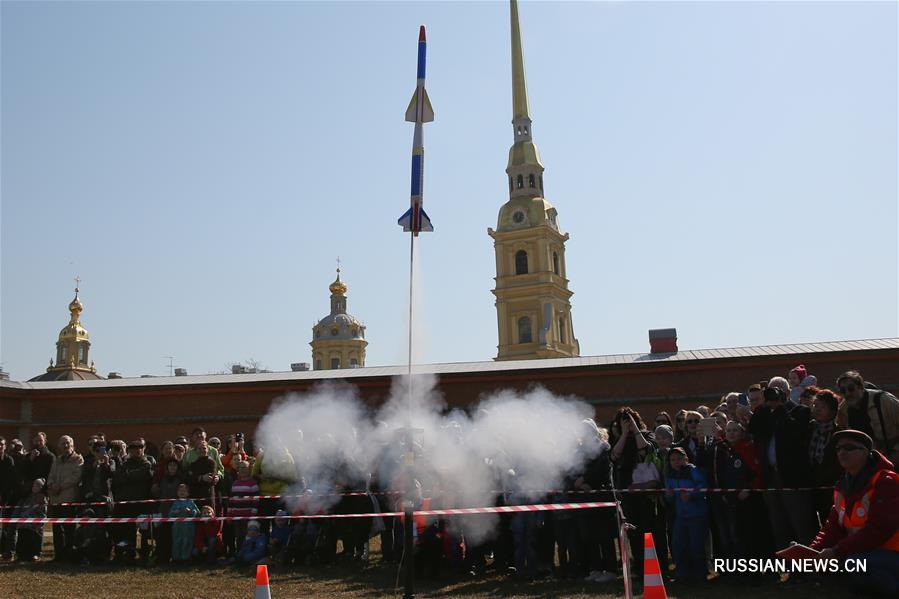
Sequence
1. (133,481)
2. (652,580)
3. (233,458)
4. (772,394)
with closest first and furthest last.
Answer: (652,580)
(772,394)
(133,481)
(233,458)

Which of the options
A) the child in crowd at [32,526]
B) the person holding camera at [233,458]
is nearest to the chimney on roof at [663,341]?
the person holding camera at [233,458]

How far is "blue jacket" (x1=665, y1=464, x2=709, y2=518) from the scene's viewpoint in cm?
1073

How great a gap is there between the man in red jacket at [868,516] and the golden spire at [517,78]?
7720 cm

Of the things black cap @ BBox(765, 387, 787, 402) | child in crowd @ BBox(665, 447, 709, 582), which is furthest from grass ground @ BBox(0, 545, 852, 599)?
black cap @ BBox(765, 387, 787, 402)

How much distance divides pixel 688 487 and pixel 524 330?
63.7m

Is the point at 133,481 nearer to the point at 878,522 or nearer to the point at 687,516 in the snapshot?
the point at 687,516

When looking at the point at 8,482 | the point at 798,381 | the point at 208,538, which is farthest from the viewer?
the point at 8,482

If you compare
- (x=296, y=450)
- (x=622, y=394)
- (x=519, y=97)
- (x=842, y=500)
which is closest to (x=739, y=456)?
(x=842, y=500)

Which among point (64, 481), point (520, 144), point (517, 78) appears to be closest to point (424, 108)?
point (64, 481)

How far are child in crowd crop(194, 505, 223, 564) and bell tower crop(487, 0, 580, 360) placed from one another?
189 ft

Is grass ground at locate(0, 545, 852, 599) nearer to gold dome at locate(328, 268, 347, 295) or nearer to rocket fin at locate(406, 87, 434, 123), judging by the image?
rocket fin at locate(406, 87, 434, 123)

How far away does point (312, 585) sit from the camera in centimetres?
1150

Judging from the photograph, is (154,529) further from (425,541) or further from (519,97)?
(519,97)

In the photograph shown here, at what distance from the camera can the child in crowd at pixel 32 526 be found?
1500 cm
